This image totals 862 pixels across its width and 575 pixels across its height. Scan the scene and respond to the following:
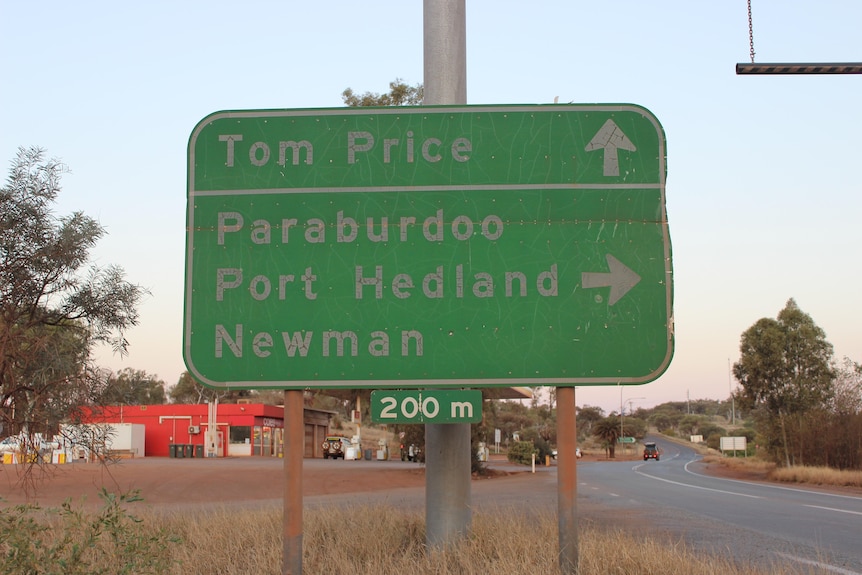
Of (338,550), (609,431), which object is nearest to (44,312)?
(338,550)

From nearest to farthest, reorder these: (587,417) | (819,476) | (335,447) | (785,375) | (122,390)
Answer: (122,390), (819,476), (785,375), (335,447), (587,417)

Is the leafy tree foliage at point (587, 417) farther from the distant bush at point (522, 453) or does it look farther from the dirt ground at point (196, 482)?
the dirt ground at point (196, 482)

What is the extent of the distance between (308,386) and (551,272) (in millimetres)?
1917

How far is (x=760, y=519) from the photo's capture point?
55.7 ft

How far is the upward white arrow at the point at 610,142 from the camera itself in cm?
658

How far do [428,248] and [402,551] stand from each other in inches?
117

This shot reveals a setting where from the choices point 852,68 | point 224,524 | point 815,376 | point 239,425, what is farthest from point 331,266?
point 239,425

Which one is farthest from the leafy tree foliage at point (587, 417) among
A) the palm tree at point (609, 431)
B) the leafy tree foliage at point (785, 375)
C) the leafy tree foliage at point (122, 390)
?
the leafy tree foliage at point (122, 390)

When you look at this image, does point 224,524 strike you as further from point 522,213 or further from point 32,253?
point 32,253

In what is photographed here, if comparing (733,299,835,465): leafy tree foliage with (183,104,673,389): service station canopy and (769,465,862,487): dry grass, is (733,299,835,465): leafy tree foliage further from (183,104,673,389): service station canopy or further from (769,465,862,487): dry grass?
(183,104,673,389): service station canopy

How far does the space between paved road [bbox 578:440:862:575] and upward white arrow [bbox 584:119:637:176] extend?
3.72 meters

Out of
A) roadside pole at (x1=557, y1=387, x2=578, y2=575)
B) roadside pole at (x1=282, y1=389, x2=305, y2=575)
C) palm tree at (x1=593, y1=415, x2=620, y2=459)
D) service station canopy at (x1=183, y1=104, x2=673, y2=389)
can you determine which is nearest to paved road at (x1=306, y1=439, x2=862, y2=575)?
roadside pole at (x1=557, y1=387, x2=578, y2=575)

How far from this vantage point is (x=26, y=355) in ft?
47.5

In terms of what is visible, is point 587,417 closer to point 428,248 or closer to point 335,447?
point 335,447
